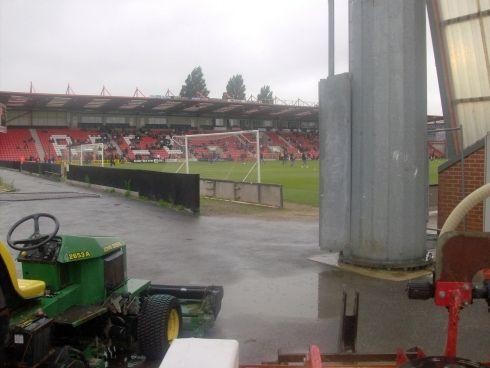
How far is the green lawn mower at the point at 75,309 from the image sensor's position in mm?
3434

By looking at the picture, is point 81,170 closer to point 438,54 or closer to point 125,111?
point 438,54

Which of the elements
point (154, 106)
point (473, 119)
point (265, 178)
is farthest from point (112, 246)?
point (154, 106)

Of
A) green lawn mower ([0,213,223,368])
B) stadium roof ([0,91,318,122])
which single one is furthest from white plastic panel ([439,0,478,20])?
stadium roof ([0,91,318,122])

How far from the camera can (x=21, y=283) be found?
380 cm

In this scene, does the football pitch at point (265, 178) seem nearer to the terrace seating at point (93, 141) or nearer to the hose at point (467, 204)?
the hose at point (467, 204)

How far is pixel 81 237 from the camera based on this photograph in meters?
4.43

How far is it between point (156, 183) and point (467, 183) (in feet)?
37.0

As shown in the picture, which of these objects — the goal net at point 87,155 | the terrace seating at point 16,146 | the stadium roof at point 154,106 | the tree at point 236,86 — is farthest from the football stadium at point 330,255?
the tree at point 236,86

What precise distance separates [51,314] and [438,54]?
9.36 m

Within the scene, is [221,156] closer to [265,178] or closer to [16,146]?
[265,178]

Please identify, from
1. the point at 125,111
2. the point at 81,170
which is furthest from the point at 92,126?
the point at 81,170

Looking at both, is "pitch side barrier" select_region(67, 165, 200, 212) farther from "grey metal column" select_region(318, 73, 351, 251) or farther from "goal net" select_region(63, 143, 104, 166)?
"goal net" select_region(63, 143, 104, 166)

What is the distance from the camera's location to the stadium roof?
5612cm

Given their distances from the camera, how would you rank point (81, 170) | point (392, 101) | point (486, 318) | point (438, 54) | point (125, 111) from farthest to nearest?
Answer: point (125, 111), point (81, 170), point (438, 54), point (392, 101), point (486, 318)
